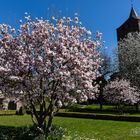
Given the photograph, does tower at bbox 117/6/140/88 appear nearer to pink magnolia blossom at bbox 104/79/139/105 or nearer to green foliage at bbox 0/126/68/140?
pink magnolia blossom at bbox 104/79/139/105

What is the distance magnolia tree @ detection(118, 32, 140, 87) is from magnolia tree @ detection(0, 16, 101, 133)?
4310 cm

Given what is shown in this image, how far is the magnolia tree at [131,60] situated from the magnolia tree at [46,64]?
1697 inches

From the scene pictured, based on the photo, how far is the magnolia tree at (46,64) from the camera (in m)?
19.2

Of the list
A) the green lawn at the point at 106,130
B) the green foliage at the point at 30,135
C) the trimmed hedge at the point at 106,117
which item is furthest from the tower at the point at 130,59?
the green foliage at the point at 30,135

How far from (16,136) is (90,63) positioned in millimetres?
6225

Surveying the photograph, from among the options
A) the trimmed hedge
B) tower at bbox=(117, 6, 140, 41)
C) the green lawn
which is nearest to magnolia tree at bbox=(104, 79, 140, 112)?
the trimmed hedge

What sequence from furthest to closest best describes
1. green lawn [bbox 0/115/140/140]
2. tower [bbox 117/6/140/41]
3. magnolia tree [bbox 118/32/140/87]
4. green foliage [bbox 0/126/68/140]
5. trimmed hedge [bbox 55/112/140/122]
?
tower [bbox 117/6/140/41] < magnolia tree [bbox 118/32/140/87] < trimmed hedge [bbox 55/112/140/122] < green lawn [bbox 0/115/140/140] < green foliage [bbox 0/126/68/140]

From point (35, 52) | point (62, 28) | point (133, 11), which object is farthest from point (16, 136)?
point (133, 11)

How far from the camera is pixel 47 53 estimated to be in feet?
62.2

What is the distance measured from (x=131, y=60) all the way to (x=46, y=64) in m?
48.8

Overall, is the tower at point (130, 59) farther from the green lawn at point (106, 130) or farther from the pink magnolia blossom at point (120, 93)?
the green lawn at point (106, 130)

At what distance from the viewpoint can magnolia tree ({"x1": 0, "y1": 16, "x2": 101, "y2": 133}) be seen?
19172 mm

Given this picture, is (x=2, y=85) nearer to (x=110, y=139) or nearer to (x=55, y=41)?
(x=55, y=41)

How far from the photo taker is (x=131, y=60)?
65.9 m
